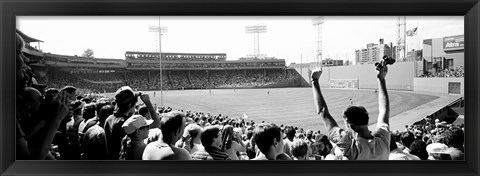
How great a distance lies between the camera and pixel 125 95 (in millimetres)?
2674

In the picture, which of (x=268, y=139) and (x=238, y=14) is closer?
(x=268, y=139)

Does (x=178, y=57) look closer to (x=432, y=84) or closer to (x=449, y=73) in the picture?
(x=449, y=73)

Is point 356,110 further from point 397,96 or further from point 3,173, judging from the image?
point 3,173

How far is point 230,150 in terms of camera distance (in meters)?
2.47

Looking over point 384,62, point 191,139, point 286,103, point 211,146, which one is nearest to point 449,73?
point 384,62

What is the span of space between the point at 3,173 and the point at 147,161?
117 cm

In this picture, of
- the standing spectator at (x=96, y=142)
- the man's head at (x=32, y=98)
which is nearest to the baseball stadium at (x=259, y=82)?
the man's head at (x=32, y=98)

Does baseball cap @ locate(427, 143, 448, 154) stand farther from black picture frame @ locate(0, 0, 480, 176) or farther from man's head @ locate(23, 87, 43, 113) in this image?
man's head @ locate(23, 87, 43, 113)

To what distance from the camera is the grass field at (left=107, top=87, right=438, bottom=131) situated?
3020 mm

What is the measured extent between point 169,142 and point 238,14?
1.08 m

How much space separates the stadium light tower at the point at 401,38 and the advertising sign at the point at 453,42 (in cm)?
33

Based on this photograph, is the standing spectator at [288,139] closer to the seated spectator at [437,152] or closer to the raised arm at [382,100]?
the raised arm at [382,100]

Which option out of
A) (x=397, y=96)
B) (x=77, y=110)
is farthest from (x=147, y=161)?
(x=397, y=96)

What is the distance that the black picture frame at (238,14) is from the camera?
7.72 feet
